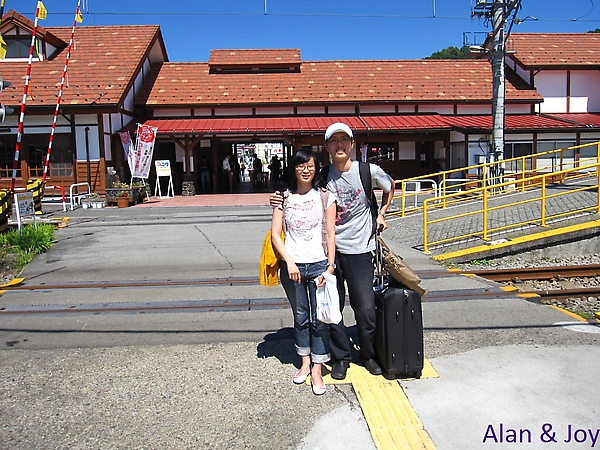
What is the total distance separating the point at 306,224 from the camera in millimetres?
3906

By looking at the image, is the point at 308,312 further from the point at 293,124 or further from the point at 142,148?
the point at 293,124

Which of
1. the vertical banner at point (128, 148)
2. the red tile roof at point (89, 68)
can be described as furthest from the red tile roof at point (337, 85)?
the vertical banner at point (128, 148)

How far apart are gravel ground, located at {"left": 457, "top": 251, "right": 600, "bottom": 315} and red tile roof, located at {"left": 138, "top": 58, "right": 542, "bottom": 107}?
16.8 meters

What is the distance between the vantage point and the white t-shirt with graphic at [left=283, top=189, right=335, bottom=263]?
153 inches

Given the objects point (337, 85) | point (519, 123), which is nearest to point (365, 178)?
Answer: point (519, 123)

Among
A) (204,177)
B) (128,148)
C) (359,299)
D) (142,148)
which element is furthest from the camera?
(204,177)

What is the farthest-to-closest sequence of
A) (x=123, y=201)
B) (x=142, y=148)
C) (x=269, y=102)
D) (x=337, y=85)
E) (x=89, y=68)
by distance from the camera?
(x=337, y=85) → (x=269, y=102) → (x=89, y=68) → (x=142, y=148) → (x=123, y=201)

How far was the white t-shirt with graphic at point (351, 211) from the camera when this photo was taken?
408 cm

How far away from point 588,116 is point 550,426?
26626 millimetres

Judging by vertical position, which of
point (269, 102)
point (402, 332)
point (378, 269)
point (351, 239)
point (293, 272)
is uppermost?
point (269, 102)

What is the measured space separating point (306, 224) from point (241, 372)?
134 centimetres

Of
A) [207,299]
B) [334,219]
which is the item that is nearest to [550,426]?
[334,219]

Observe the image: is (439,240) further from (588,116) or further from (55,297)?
Result: (588,116)

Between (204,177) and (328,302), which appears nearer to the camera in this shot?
(328,302)
